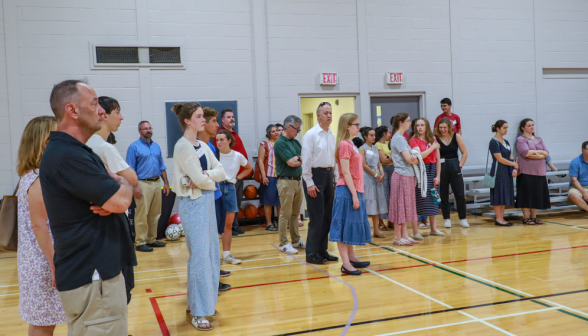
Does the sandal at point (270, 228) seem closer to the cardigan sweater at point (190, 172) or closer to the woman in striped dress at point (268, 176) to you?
the woman in striped dress at point (268, 176)

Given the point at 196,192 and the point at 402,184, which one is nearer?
the point at 196,192

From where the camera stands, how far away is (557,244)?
5.55m

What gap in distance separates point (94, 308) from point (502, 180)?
21.4 ft

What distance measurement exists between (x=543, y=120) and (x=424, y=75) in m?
2.61

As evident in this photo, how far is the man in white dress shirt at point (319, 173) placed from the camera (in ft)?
15.8

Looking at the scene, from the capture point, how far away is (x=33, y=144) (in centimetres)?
241

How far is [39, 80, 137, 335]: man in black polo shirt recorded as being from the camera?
1.69m

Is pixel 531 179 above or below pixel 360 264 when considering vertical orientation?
above

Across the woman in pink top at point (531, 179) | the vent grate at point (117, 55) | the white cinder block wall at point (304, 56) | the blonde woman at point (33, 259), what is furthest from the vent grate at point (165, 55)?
the woman in pink top at point (531, 179)

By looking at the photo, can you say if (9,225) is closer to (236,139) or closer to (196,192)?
(196,192)

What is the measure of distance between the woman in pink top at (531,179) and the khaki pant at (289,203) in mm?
3623

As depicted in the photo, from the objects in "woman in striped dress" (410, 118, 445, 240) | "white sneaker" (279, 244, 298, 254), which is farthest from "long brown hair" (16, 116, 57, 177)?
"woman in striped dress" (410, 118, 445, 240)

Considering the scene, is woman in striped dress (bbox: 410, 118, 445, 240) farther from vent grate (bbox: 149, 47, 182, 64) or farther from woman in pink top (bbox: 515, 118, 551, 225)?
vent grate (bbox: 149, 47, 182, 64)

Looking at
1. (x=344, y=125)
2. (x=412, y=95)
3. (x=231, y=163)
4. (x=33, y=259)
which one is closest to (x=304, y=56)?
(x=412, y=95)
